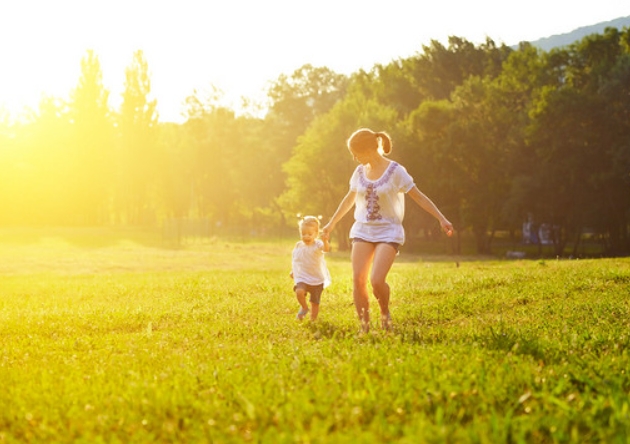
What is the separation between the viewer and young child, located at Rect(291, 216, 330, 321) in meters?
11.7

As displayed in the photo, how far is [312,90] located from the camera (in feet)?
308

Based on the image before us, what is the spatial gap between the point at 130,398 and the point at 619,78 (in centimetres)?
5081

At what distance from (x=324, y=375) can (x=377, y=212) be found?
11.9 ft

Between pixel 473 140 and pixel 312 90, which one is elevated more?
pixel 312 90

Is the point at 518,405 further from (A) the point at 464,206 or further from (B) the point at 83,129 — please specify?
(B) the point at 83,129

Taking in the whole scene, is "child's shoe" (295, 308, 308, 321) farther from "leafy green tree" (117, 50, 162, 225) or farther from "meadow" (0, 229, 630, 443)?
"leafy green tree" (117, 50, 162, 225)

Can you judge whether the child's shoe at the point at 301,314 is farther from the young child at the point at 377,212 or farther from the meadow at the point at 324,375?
the young child at the point at 377,212

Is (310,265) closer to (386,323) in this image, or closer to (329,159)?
(386,323)

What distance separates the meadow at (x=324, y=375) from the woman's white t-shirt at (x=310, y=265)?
0.64m

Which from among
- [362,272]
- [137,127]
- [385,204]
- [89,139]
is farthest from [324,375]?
[137,127]

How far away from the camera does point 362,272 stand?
9.46 meters

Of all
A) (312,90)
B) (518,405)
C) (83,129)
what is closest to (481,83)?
(312,90)

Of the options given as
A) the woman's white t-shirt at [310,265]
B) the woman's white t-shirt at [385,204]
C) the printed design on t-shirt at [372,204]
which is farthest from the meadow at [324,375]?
the printed design on t-shirt at [372,204]

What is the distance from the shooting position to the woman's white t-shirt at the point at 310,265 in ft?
38.5
